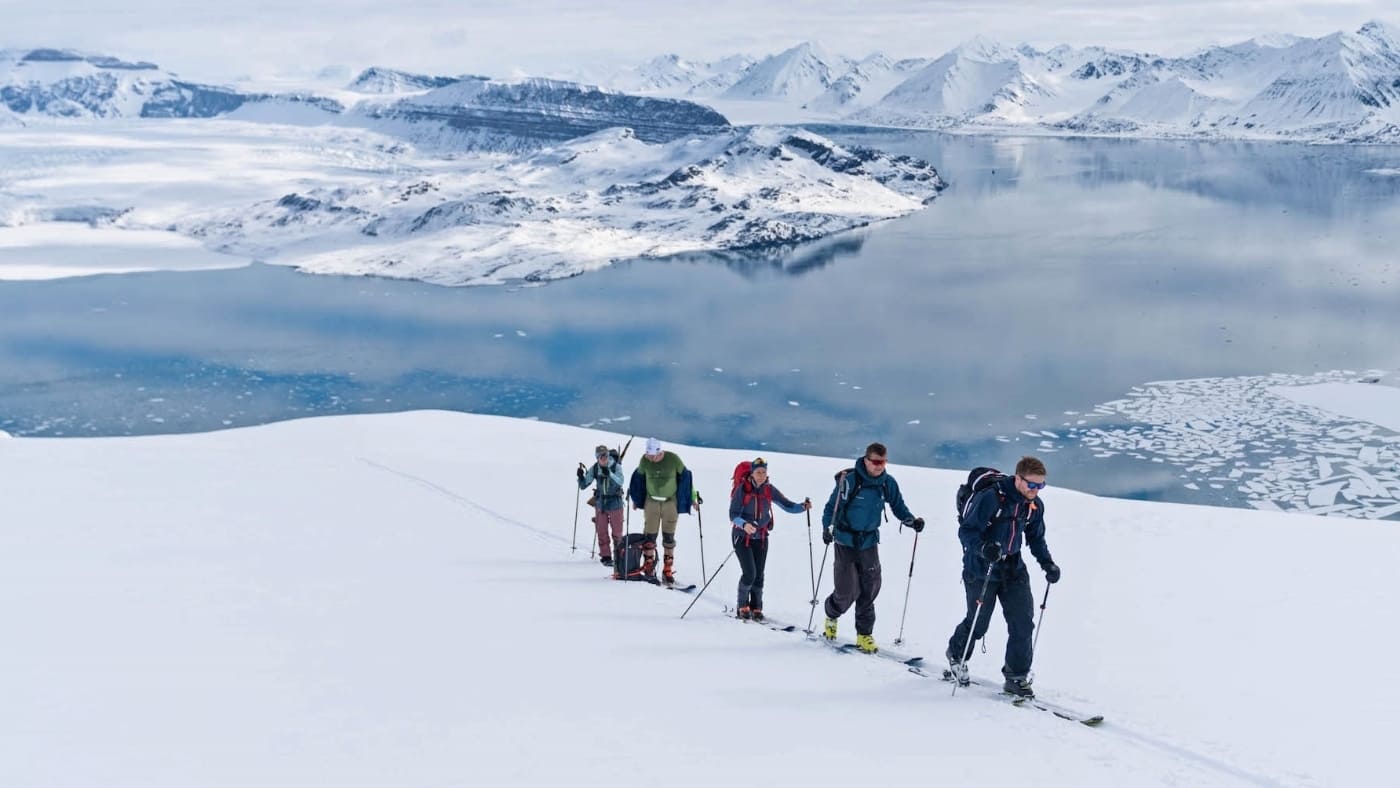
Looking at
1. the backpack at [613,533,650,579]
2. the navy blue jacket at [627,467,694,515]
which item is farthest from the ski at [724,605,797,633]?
the backpack at [613,533,650,579]

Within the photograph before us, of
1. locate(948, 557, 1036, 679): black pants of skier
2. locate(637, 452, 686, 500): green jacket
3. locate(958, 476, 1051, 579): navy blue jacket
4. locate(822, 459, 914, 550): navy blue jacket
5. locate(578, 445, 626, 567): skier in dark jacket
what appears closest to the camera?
locate(958, 476, 1051, 579): navy blue jacket

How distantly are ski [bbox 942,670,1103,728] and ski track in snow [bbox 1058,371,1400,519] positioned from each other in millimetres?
21846

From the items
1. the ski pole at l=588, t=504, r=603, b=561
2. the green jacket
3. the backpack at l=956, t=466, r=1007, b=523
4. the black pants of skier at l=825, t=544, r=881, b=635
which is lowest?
the ski pole at l=588, t=504, r=603, b=561

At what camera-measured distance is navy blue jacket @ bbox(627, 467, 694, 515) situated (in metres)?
12.5

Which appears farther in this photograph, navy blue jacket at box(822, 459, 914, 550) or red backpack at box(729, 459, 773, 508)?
red backpack at box(729, 459, 773, 508)

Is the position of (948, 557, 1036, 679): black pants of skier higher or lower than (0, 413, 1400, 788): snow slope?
higher

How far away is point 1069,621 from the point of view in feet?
38.0

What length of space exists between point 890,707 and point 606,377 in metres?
38.9

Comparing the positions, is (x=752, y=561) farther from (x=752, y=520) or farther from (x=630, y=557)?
(x=630, y=557)

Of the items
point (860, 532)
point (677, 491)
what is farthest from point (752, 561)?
point (677, 491)

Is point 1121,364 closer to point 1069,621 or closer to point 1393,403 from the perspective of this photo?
point 1393,403

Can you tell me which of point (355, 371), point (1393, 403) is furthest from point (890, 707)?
point (355, 371)

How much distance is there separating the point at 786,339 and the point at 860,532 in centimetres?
4424

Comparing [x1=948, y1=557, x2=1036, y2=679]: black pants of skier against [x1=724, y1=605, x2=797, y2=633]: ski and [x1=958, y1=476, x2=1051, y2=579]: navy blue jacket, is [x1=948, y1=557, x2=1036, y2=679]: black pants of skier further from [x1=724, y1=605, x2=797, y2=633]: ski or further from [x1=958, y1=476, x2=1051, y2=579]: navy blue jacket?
[x1=724, y1=605, x2=797, y2=633]: ski
